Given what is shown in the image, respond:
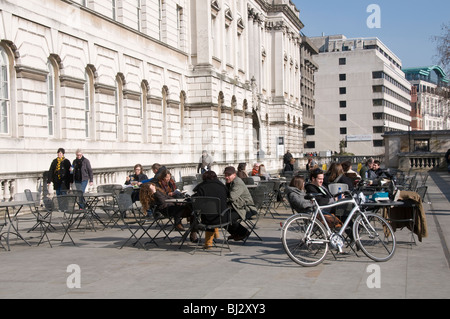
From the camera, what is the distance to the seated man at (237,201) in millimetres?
11250

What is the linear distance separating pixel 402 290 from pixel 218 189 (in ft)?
14.0

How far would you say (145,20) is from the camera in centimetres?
2997

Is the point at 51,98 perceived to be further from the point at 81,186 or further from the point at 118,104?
the point at 118,104

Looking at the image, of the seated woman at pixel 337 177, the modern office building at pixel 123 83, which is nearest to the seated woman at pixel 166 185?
the seated woman at pixel 337 177

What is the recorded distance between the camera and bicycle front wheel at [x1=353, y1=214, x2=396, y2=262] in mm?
9641

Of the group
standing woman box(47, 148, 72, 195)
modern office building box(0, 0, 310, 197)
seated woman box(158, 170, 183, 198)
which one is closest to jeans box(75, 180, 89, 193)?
standing woman box(47, 148, 72, 195)

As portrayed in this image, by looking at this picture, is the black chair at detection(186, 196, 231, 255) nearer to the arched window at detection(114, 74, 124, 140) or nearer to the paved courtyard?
the paved courtyard

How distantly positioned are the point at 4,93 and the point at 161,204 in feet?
32.0

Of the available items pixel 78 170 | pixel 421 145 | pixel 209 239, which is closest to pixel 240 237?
pixel 209 239

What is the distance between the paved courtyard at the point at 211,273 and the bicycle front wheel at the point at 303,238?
18 centimetres

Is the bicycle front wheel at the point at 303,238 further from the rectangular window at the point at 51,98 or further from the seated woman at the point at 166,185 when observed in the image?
the rectangular window at the point at 51,98
